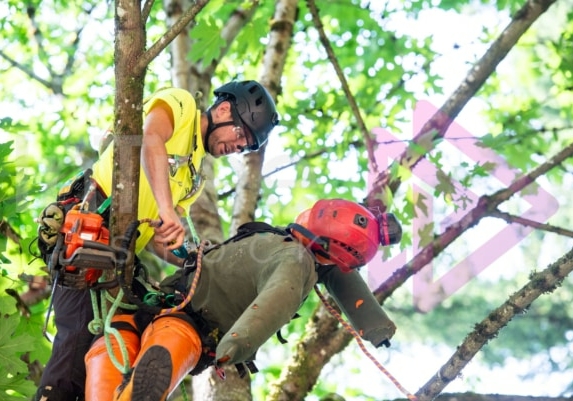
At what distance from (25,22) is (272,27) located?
443 centimetres

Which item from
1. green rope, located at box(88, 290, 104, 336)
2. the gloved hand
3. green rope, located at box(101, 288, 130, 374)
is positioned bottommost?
green rope, located at box(101, 288, 130, 374)

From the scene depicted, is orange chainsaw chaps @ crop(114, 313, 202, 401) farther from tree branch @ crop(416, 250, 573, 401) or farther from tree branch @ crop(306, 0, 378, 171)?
tree branch @ crop(306, 0, 378, 171)

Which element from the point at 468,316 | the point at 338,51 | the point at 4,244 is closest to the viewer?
the point at 4,244

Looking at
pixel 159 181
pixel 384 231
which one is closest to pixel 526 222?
pixel 384 231

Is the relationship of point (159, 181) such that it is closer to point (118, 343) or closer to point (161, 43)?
point (161, 43)

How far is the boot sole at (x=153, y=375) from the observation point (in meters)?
A: 3.37

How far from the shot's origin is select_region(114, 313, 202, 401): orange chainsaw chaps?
12.0 feet

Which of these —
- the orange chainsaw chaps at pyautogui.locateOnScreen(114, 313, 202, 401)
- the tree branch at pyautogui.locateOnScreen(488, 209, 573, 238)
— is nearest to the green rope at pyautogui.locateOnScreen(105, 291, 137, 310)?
the orange chainsaw chaps at pyautogui.locateOnScreen(114, 313, 202, 401)

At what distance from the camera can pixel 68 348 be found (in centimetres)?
420

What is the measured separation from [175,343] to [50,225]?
849mm

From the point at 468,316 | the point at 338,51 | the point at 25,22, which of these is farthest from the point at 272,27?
the point at 468,316

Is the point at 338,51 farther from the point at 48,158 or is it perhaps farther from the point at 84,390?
the point at 84,390

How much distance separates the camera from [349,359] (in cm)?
1495

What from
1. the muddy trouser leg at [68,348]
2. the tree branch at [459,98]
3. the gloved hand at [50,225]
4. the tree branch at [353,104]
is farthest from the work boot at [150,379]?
the tree branch at [353,104]
